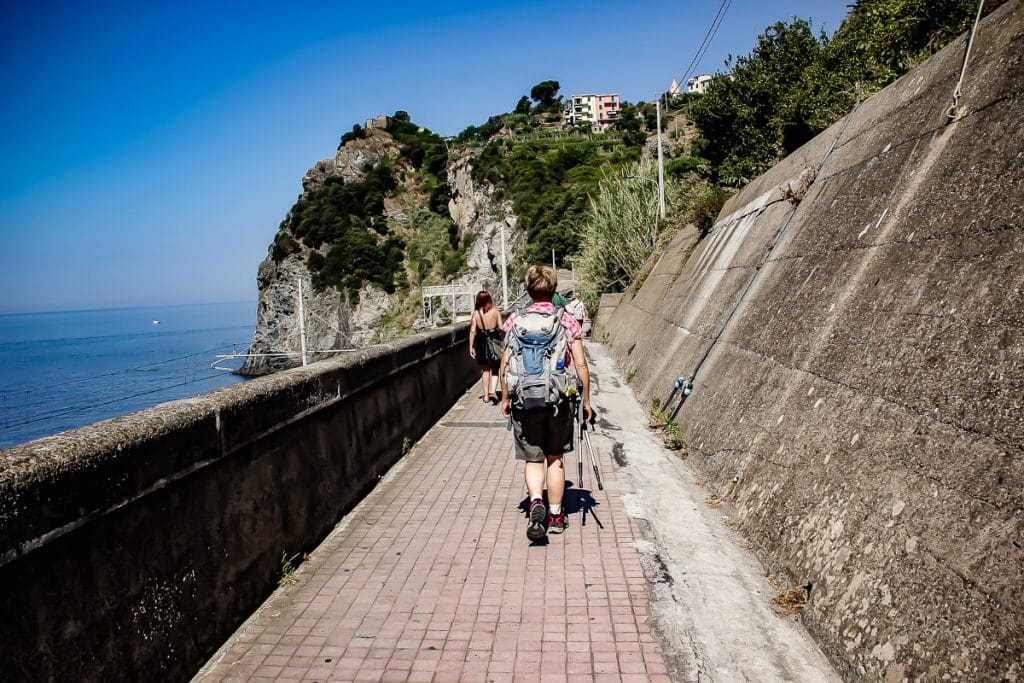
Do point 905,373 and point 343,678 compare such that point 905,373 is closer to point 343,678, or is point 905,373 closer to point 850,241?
point 850,241

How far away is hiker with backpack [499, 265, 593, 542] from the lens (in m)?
4.79

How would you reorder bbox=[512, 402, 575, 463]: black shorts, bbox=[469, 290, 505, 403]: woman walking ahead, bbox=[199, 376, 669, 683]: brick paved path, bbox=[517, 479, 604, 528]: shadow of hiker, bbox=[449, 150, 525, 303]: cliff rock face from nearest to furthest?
bbox=[199, 376, 669, 683]: brick paved path → bbox=[512, 402, 575, 463]: black shorts → bbox=[517, 479, 604, 528]: shadow of hiker → bbox=[469, 290, 505, 403]: woman walking ahead → bbox=[449, 150, 525, 303]: cliff rock face

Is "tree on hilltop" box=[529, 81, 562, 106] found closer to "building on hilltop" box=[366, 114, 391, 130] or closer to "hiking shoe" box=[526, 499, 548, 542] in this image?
"building on hilltop" box=[366, 114, 391, 130]

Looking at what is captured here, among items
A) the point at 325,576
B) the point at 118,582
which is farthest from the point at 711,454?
the point at 118,582

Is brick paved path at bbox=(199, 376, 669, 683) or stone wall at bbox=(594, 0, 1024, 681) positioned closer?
stone wall at bbox=(594, 0, 1024, 681)

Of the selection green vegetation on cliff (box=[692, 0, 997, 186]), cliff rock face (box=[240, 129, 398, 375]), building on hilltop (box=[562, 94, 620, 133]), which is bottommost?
cliff rock face (box=[240, 129, 398, 375])

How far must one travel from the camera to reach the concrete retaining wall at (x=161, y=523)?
2.39 m

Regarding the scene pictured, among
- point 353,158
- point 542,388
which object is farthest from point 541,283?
point 353,158

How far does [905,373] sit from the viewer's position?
3.73 m

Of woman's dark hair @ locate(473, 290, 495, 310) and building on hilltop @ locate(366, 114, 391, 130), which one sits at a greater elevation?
building on hilltop @ locate(366, 114, 391, 130)

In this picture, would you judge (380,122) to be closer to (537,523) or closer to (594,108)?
(594,108)

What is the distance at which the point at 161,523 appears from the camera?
318cm

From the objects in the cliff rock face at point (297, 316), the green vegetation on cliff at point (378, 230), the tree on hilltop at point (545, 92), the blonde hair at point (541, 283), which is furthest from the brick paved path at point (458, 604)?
the tree on hilltop at point (545, 92)

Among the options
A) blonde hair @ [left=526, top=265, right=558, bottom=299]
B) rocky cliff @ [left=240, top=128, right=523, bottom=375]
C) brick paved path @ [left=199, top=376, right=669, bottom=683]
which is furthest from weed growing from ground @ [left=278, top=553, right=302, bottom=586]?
rocky cliff @ [left=240, top=128, right=523, bottom=375]
